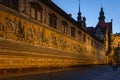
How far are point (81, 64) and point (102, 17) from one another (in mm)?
70034

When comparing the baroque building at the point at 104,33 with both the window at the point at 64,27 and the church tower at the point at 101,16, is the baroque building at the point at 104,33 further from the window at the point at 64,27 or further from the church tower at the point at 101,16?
the window at the point at 64,27

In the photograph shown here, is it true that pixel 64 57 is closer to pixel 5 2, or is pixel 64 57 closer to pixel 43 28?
pixel 43 28

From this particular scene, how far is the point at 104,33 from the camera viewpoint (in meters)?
100

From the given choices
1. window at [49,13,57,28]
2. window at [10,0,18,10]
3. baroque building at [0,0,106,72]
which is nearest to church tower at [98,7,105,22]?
baroque building at [0,0,106,72]

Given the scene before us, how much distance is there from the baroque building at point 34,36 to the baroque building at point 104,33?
50.2 m

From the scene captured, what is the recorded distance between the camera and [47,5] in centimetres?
3095

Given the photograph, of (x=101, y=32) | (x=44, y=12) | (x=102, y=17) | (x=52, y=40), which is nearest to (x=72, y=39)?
(x=52, y=40)

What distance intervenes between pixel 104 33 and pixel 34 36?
75.3 meters

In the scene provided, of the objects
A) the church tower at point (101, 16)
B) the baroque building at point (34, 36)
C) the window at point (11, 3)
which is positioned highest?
the church tower at point (101, 16)

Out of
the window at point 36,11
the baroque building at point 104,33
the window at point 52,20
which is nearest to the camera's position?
the window at point 36,11

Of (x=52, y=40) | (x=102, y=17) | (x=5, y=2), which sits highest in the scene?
Result: (x=102, y=17)

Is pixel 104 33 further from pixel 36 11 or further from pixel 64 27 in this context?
pixel 36 11

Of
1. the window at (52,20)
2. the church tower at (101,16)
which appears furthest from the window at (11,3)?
the church tower at (101,16)

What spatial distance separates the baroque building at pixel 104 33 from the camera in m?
97.0
